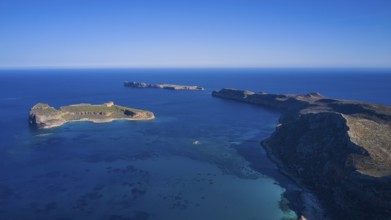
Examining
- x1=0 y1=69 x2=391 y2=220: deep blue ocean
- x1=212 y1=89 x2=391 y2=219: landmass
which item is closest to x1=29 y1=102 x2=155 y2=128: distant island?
x1=0 y1=69 x2=391 y2=220: deep blue ocean

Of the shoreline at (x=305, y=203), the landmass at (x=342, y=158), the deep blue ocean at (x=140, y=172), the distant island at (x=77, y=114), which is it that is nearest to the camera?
the landmass at (x=342, y=158)

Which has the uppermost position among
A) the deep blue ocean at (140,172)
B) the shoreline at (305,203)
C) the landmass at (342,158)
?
the landmass at (342,158)

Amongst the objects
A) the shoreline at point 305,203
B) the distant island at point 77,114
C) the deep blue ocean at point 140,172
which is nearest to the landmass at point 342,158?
the shoreline at point 305,203

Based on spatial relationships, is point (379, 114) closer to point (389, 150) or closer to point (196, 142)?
point (389, 150)

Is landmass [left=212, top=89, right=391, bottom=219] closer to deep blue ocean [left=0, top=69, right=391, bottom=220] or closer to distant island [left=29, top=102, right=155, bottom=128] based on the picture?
deep blue ocean [left=0, top=69, right=391, bottom=220]

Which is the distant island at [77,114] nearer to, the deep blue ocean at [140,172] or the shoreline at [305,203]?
the deep blue ocean at [140,172]

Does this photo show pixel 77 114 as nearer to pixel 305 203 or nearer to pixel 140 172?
pixel 140 172
